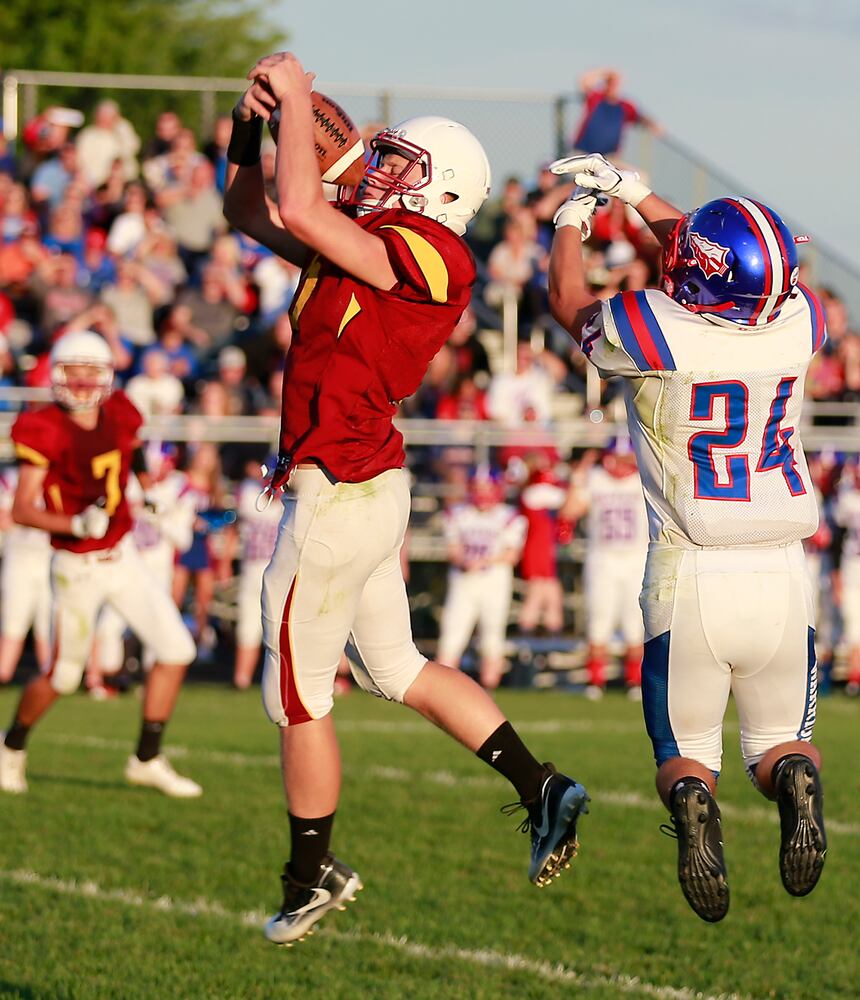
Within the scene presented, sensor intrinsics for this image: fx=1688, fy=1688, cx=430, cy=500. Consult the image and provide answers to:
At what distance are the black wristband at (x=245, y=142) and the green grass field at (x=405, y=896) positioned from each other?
2.33 m

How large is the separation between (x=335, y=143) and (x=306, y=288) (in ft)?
1.28

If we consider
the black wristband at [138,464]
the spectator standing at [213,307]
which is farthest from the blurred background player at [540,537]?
the black wristband at [138,464]

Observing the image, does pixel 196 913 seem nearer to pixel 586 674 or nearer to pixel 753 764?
pixel 753 764

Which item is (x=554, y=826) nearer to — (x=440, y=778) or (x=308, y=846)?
(x=308, y=846)

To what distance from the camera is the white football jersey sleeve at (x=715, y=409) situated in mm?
3980

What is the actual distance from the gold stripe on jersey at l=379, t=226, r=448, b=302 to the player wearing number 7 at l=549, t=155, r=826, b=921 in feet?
1.27

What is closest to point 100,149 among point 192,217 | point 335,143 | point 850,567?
point 192,217

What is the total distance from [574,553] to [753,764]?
1080cm

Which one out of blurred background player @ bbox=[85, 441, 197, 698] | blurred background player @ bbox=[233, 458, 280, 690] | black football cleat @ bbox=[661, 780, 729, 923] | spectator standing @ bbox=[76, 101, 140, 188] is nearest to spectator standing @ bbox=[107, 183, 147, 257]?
spectator standing @ bbox=[76, 101, 140, 188]

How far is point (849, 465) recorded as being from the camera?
14.6 metres

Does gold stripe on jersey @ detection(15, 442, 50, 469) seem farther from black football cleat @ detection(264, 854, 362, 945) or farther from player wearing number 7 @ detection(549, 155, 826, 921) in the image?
player wearing number 7 @ detection(549, 155, 826, 921)

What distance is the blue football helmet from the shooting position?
3.91m

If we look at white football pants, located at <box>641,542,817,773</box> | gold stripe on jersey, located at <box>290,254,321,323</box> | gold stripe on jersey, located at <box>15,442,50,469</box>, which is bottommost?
gold stripe on jersey, located at <box>15,442,50,469</box>

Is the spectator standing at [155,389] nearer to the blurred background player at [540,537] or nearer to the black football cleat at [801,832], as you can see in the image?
the blurred background player at [540,537]
